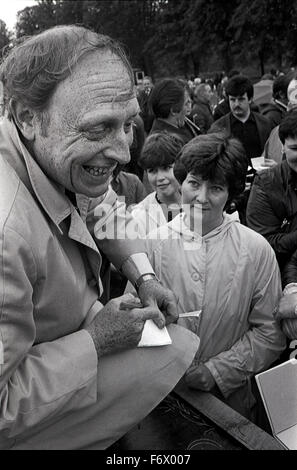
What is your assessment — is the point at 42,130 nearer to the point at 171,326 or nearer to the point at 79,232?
the point at 79,232

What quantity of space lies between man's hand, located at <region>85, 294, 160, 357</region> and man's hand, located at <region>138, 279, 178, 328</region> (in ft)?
0.68

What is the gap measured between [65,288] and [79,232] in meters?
0.19

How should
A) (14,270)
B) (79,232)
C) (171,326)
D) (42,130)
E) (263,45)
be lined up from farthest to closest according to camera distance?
(263,45) < (171,326) < (79,232) < (42,130) < (14,270)

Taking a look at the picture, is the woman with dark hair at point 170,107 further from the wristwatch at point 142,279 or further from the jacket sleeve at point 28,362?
the jacket sleeve at point 28,362

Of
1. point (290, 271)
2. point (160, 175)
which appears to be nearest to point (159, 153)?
point (160, 175)

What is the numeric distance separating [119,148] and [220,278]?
106 cm

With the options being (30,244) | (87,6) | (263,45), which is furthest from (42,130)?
(87,6)

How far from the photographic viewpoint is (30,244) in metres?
1.32

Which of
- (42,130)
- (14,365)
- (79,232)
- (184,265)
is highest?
(42,130)

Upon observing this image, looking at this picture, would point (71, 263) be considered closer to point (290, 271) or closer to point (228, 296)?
point (228, 296)

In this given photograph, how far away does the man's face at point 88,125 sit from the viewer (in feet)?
4.44

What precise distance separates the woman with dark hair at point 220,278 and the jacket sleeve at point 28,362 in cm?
89

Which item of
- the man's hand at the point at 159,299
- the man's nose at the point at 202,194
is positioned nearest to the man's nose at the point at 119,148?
the man's hand at the point at 159,299

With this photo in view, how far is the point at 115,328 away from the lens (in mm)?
1520
